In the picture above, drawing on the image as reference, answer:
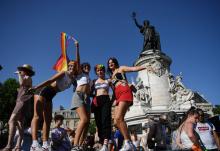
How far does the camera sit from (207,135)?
19.4 feet

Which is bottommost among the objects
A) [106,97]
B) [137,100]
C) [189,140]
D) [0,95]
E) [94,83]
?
[189,140]

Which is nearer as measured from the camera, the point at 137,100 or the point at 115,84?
the point at 115,84

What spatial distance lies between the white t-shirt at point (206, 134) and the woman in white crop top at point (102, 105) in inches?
85.3

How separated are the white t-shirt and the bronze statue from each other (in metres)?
21.8

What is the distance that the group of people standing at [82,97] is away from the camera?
17.1 ft

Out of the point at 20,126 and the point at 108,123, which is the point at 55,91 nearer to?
the point at 108,123

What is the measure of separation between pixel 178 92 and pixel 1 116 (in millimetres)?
27311

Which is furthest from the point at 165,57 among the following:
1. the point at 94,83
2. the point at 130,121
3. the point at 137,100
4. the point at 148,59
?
the point at 94,83

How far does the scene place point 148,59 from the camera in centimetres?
2495

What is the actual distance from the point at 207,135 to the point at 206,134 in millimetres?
31

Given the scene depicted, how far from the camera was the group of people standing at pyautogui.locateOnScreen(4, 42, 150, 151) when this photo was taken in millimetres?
5223

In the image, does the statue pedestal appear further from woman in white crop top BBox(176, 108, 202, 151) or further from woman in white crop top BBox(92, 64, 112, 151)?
woman in white crop top BBox(176, 108, 202, 151)

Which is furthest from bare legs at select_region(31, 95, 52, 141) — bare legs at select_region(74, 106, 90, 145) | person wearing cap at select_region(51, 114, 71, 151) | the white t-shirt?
the white t-shirt

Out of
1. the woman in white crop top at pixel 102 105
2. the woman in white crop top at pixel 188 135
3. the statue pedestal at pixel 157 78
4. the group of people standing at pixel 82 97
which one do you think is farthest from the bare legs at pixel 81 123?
the statue pedestal at pixel 157 78
